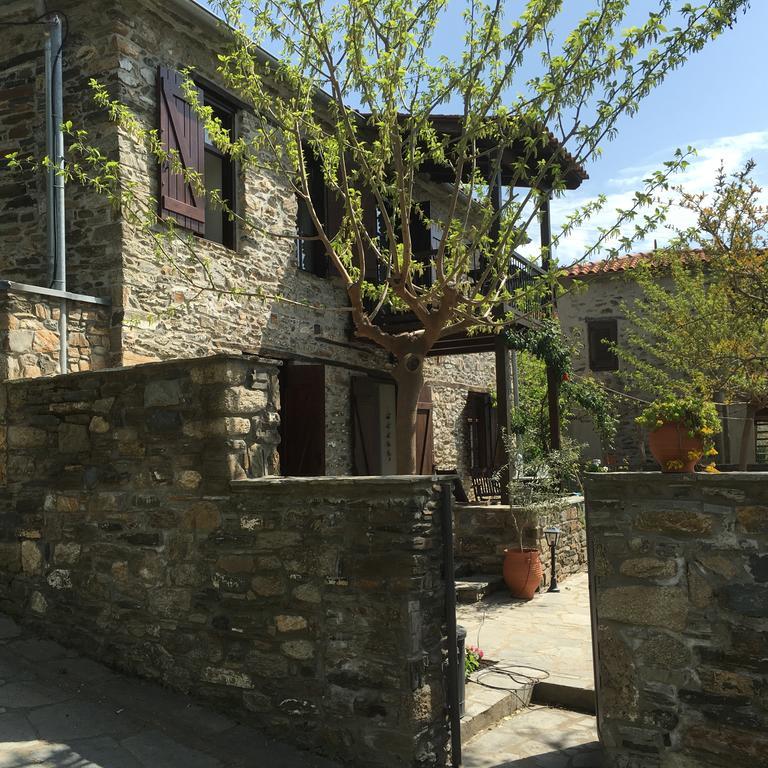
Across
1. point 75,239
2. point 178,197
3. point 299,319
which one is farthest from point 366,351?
point 75,239

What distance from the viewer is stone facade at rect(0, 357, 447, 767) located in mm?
3566

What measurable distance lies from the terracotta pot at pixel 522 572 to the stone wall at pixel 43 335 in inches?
174

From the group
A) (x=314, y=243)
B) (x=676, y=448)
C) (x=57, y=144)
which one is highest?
(x=57, y=144)

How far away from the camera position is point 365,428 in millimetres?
9609

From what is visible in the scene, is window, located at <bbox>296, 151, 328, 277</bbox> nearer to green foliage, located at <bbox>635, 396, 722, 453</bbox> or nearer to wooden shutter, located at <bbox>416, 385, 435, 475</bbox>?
wooden shutter, located at <bbox>416, 385, 435, 475</bbox>

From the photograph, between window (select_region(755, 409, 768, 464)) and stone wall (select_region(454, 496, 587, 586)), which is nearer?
stone wall (select_region(454, 496, 587, 586))

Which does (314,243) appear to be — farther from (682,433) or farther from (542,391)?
(682,433)

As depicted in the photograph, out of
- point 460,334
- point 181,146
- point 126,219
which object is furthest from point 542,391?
point 126,219

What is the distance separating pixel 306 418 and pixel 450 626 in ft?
16.4

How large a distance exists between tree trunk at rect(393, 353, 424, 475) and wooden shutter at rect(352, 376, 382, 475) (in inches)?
164

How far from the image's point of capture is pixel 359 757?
3588 millimetres

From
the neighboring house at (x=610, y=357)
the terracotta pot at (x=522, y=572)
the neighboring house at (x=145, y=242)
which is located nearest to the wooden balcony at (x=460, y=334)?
the neighboring house at (x=145, y=242)

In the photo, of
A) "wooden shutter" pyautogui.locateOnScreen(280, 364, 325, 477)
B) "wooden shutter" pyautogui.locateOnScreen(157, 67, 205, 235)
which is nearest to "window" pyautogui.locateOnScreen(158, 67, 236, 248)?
"wooden shutter" pyautogui.locateOnScreen(157, 67, 205, 235)

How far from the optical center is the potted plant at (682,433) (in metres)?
3.57
